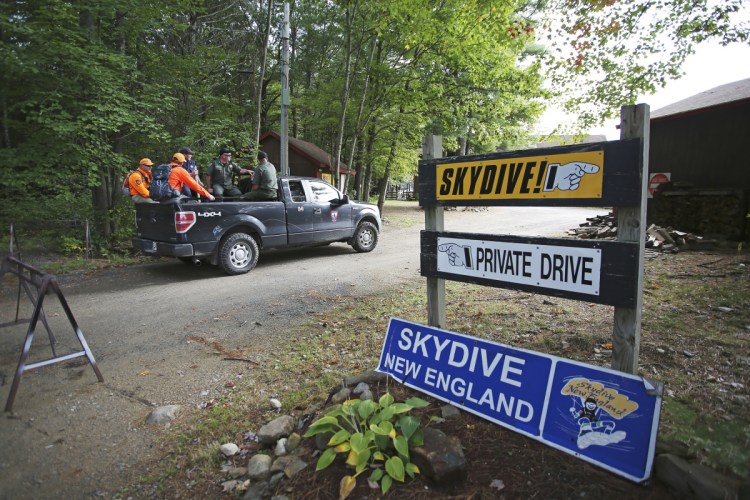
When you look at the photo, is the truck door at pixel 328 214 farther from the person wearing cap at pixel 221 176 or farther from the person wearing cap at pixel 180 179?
the person wearing cap at pixel 180 179

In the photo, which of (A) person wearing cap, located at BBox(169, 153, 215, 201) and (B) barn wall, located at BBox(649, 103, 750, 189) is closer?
(A) person wearing cap, located at BBox(169, 153, 215, 201)

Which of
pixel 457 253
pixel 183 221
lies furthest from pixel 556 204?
pixel 183 221

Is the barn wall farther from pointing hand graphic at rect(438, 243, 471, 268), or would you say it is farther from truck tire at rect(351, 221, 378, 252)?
pointing hand graphic at rect(438, 243, 471, 268)

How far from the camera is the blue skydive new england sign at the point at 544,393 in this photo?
77.1 inches

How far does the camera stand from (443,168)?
309cm

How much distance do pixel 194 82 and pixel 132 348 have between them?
10.2 m

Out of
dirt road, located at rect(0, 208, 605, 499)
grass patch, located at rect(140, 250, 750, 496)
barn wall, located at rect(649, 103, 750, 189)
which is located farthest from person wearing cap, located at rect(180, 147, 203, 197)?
barn wall, located at rect(649, 103, 750, 189)

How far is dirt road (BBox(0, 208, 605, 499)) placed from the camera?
2.61 m

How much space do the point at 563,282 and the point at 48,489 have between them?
3301mm

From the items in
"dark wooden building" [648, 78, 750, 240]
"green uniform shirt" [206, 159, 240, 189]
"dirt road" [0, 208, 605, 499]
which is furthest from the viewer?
"dark wooden building" [648, 78, 750, 240]

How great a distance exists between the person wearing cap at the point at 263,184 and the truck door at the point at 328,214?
0.95 meters

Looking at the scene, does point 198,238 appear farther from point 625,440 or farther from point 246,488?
point 625,440

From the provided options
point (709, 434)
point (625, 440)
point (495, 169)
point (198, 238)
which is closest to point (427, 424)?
point (625, 440)

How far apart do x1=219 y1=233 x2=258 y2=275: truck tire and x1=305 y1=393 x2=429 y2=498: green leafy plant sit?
5600mm
